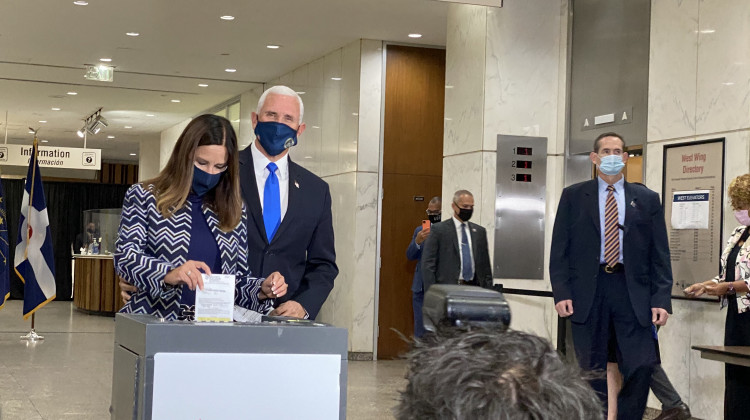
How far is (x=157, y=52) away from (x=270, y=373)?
11.2 metres

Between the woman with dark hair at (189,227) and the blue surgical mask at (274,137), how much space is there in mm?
365

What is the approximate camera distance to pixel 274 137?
3.29m

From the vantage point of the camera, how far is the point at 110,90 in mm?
16125

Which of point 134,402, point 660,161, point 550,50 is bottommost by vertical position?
point 134,402

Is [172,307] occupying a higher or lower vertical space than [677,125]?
lower

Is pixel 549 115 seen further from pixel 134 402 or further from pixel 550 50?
pixel 134 402

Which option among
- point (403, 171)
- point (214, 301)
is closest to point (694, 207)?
point (403, 171)

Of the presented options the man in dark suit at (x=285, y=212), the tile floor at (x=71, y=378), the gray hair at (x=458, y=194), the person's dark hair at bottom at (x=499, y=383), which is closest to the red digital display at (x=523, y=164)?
the gray hair at (x=458, y=194)

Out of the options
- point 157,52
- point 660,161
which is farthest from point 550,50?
point 157,52

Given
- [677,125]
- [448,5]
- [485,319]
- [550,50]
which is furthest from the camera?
[448,5]

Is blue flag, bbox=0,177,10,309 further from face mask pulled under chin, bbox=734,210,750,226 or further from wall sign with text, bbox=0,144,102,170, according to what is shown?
wall sign with text, bbox=0,144,102,170

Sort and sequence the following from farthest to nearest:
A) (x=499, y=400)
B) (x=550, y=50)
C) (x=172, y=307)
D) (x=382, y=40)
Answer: (x=382, y=40), (x=550, y=50), (x=172, y=307), (x=499, y=400)

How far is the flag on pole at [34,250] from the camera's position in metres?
12.5

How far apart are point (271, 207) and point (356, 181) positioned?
8.10 m
